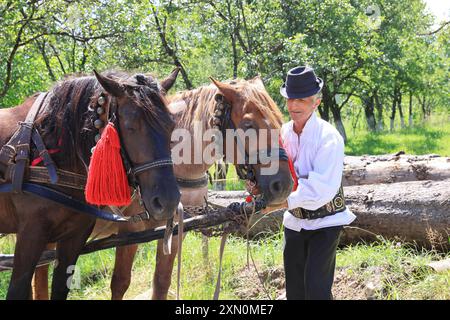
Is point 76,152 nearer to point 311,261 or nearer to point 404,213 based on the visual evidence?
point 311,261

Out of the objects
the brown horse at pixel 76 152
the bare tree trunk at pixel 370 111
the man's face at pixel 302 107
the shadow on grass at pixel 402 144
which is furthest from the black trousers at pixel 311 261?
the bare tree trunk at pixel 370 111

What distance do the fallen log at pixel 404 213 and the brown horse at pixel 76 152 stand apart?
8.14 feet

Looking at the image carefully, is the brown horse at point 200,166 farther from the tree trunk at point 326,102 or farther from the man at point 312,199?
the tree trunk at point 326,102

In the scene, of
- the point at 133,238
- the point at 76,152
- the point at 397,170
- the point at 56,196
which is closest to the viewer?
the point at 56,196

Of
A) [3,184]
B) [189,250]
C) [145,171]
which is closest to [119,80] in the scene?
[145,171]

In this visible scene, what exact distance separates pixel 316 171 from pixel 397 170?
4248mm

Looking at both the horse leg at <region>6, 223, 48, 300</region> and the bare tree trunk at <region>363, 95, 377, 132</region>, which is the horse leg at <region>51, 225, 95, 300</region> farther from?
the bare tree trunk at <region>363, 95, 377, 132</region>

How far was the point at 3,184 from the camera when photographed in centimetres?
279

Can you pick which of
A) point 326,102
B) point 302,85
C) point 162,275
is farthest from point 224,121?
point 326,102

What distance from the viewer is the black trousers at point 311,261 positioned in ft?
9.68

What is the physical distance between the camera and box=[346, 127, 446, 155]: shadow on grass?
1477 cm

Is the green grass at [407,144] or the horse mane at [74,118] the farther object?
the green grass at [407,144]

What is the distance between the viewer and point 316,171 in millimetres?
2967
